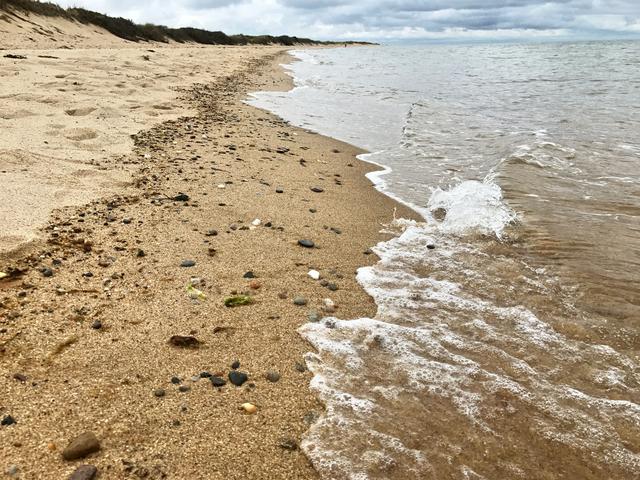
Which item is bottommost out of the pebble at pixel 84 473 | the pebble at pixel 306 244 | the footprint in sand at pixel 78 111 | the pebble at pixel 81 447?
the pebble at pixel 84 473

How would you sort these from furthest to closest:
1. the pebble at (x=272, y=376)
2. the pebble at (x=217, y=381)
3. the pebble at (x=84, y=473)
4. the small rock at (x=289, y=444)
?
the pebble at (x=272, y=376) → the pebble at (x=217, y=381) → the small rock at (x=289, y=444) → the pebble at (x=84, y=473)

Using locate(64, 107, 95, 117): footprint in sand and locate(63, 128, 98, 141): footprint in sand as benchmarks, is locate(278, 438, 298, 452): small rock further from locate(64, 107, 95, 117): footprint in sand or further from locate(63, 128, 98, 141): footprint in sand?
locate(64, 107, 95, 117): footprint in sand

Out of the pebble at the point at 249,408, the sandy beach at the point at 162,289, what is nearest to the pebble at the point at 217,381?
the sandy beach at the point at 162,289

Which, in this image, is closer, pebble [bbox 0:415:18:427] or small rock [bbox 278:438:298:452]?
pebble [bbox 0:415:18:427]

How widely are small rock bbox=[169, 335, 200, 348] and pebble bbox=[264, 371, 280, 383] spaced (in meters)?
A: 0.51

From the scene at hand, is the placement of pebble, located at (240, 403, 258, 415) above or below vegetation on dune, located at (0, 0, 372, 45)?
below

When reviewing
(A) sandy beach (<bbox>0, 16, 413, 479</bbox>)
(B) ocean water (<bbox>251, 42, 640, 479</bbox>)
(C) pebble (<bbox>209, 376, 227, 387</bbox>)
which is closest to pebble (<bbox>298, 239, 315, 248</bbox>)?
(A) sandy beach (<bbox>0, 16, 413, 479</bbox>)

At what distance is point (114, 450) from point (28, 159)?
435 centimetres

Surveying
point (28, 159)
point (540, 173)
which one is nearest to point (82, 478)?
point (28, 159)

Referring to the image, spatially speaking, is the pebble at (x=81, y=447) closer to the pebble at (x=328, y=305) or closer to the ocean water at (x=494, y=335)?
the ocean water at (x=494, y=335)

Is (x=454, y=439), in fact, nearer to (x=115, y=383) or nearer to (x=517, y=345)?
(x=517, y=345)

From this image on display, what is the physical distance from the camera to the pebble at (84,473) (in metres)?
1.92

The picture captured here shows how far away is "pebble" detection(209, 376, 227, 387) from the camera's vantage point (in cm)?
255

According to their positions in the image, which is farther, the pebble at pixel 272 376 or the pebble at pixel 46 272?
the pebble at pixel 46 272
